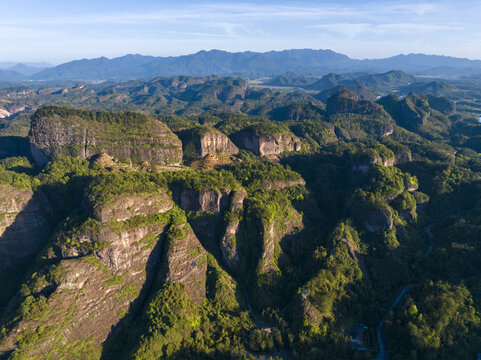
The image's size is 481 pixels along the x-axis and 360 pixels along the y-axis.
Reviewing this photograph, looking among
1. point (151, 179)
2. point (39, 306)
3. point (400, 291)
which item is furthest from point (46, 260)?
point (400, 291)

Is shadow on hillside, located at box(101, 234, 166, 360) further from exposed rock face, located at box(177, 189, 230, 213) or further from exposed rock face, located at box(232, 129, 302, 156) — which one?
exposed rock face, located at box(232, 129, 302, 156)

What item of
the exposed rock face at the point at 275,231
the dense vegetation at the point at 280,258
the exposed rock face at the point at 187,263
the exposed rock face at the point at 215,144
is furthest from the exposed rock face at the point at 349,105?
the exposed rock face at the point at 187,263

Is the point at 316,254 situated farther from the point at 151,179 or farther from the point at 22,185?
the point at 22,185

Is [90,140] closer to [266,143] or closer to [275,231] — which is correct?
[266,143]

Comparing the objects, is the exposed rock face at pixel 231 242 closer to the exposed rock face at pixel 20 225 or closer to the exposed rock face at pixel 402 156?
the exposed rock face at pixel 20 225

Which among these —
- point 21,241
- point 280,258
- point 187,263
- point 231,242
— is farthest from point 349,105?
point 21,241

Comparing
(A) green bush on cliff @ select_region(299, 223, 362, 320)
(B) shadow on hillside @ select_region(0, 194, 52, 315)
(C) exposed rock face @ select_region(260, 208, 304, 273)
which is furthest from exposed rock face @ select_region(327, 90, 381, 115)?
(B) shadow on hillside @ select_region(0, 194, 52, 315)
